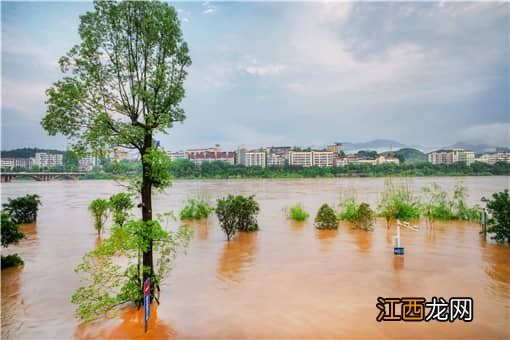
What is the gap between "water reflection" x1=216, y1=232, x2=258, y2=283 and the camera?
19.8 feet

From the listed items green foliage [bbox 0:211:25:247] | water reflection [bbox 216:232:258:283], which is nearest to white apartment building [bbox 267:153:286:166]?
water reflection [bbox 216:232:258:283]

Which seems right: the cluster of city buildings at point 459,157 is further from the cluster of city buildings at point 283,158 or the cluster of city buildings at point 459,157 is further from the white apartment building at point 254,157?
the white apartment building at point 254,157

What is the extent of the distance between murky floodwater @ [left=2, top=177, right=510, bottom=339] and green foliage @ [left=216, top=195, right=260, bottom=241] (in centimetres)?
43

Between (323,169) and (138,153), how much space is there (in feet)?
163

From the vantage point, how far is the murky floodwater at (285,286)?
13.2ft

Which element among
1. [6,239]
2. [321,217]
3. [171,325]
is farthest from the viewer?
[321,217]

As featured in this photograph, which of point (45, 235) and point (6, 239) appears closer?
point (6, 239)

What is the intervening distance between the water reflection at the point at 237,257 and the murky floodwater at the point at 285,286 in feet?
0.08

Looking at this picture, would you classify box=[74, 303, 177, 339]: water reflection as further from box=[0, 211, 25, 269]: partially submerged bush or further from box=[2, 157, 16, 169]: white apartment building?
box=[2, 157, 16, 169]: white apartment building

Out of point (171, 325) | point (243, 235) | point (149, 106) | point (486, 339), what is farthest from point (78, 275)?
point (486, 339)

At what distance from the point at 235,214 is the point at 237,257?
79.5 inches

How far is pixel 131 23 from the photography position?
14.7 ft

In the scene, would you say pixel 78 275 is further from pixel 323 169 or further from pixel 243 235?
pixel 323 169

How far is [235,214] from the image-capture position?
909 centimetres
